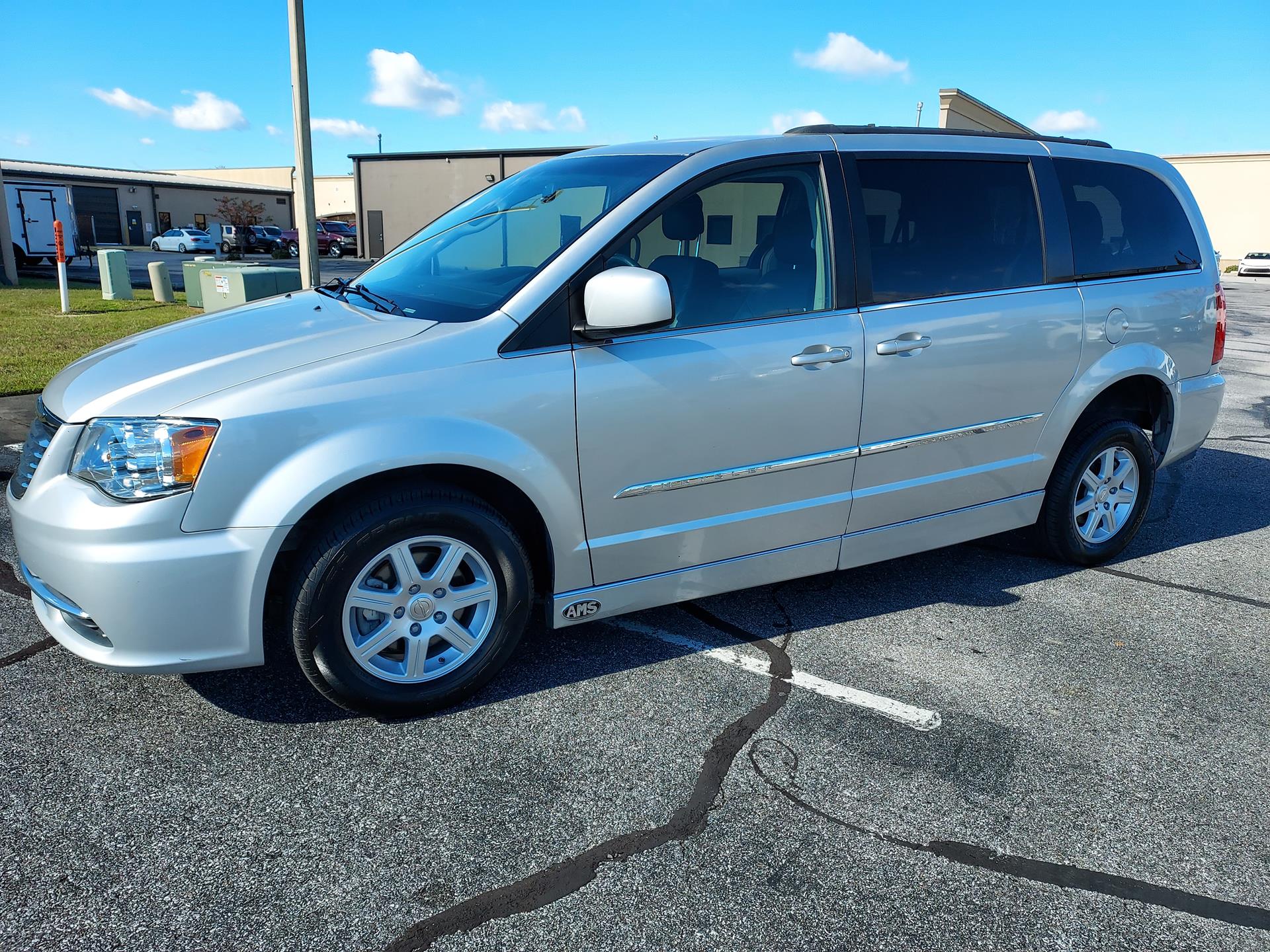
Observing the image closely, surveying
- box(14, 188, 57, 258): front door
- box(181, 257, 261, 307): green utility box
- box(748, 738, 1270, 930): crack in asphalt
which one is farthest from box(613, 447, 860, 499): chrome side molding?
box(14, 188, 57, 258): front door

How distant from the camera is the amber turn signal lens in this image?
2.77 meters

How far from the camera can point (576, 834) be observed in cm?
265

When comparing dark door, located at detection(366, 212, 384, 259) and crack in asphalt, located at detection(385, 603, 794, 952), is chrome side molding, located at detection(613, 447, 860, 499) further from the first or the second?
dark door, located at detection(366, 212, 384, 259)

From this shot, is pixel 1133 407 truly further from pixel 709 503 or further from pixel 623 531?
pixel 623 531

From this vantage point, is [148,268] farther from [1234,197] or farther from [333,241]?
[1234,197]

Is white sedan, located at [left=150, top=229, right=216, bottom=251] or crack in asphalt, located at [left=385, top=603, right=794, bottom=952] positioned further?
white sedan, located at [left=150, top=229, right=216, bottom=251]

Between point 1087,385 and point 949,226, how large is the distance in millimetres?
1048

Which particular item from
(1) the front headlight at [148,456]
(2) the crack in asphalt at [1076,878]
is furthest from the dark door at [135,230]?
(2) the crack in asphalt at [1076,878]

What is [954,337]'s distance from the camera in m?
3.92

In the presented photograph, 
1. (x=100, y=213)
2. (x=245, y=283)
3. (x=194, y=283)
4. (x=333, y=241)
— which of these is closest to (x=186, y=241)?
(x=333, y=241)

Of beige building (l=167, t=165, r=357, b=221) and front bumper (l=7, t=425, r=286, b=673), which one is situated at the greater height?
beige building (l=167, t=165, r=357, b=221)

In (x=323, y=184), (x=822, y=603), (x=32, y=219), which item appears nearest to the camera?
(x=822, y=603)

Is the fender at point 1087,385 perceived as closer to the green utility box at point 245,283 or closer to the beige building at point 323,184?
the green utility box at point 245,283

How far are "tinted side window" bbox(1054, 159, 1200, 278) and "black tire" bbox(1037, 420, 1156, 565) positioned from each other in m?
0.78
